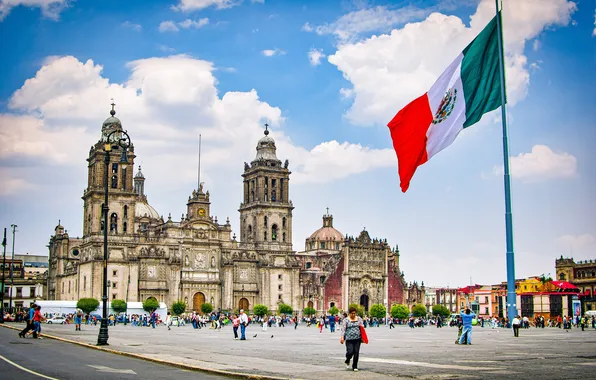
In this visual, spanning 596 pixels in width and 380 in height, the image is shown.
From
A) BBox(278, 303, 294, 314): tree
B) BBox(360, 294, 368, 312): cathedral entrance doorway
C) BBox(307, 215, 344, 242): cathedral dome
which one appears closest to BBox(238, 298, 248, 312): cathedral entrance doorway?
BBox(278, 303, 294, 314): tree

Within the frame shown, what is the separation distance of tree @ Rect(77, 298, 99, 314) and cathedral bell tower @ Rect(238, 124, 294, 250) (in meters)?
29.2

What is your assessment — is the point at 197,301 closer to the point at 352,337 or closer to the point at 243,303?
the point at 243,303

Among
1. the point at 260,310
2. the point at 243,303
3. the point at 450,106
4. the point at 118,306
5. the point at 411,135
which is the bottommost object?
the point at 260,310

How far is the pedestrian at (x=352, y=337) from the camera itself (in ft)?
58.2

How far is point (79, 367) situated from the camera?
19.2 m

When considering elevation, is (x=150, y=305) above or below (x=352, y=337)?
below

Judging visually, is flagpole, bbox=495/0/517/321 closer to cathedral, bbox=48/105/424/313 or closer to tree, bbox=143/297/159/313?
tree, bbox=143/297/159/313

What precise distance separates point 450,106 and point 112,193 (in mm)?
86699

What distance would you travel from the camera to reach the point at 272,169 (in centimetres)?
11562

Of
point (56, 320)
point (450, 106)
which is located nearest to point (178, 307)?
point (56, 320)

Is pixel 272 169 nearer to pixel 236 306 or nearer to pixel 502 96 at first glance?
pixel 236 306

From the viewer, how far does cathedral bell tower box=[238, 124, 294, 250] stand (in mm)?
113875

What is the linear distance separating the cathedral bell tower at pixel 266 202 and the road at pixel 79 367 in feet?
289

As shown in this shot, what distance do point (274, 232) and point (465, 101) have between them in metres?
93.5
